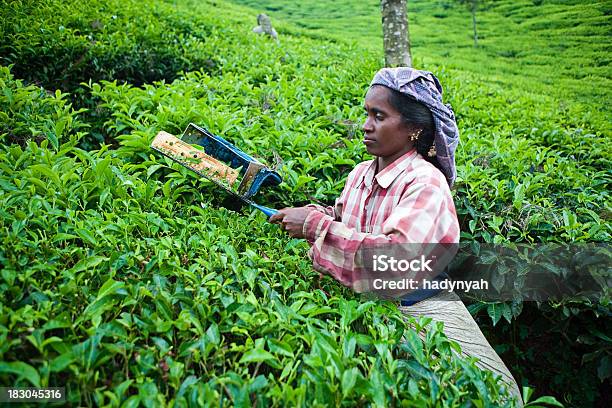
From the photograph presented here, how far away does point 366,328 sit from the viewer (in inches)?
65.1

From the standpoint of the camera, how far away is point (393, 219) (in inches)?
67.4

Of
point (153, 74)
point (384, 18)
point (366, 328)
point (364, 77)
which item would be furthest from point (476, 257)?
point (153, 74)

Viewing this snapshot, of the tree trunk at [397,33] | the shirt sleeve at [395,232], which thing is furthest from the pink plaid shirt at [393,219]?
the tree trunk at [397,33]

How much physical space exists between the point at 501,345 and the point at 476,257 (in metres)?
0.60

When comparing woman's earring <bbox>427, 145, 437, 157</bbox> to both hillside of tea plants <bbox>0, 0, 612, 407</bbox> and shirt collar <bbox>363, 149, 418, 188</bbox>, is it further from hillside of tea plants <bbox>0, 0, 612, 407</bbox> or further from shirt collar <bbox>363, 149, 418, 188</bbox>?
hillside of tea plants <bbox>0, 0, 612, 407</bbox>

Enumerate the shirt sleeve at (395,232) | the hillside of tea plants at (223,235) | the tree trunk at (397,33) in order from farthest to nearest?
1. the tree trunk at (397,33)
2. the shirt sleeve at (395,232)
3. the hillside of tea plants at (223,235)

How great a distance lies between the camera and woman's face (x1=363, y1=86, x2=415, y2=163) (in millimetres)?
1967

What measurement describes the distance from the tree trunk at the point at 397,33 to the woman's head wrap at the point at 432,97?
113 inches

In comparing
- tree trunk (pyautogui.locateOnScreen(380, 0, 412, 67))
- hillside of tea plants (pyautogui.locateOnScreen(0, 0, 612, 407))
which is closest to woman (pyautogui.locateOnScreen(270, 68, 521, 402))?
hillside of tea plants (pyautogui.locateOnScreen(0, 0, 612, 407))

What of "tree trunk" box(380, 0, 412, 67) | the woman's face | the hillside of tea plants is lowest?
the hillside of tea plants

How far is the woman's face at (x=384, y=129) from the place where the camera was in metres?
1.97

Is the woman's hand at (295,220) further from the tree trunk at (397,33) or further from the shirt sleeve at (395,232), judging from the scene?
the tree trunk at (397,33)

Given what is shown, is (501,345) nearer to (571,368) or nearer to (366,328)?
(571,368)

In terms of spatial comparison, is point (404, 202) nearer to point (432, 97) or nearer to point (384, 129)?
point (384, 129)
